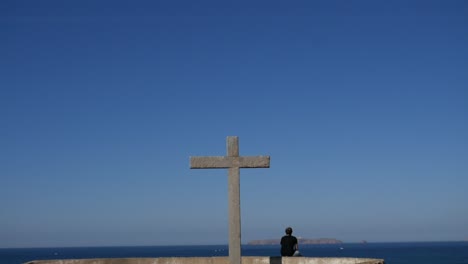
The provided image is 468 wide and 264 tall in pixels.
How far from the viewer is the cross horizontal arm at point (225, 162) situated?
14.3 meters

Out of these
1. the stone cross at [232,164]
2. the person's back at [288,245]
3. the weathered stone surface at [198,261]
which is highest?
the stone cross at [232,164]

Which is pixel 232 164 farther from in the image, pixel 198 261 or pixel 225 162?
pixel 198 261

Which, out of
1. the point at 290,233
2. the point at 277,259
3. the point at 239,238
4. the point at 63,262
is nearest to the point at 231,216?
the point at 239,238

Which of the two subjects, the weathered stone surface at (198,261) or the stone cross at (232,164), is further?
the weathered stone surface at (198,261)

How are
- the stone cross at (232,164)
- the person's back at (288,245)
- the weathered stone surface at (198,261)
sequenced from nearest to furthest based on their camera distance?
the stone cross at (232,164), the weathered stone surface at (198,261), the person's back at (288,245)

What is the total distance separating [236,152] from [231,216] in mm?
1328

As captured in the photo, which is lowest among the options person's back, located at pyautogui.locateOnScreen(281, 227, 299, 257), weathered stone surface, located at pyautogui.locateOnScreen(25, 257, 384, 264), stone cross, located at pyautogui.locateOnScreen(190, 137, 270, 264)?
weathered stone surface, located at pyautogui.locateOnScreen(25, 257, 384, 264)

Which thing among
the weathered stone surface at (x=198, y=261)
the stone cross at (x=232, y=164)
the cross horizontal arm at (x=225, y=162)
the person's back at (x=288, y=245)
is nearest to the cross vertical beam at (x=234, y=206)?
the stone cross at (x=232, y=164)

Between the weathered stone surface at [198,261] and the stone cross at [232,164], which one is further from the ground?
the stone cross at [232,164]

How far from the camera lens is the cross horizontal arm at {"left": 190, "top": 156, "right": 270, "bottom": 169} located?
1433 centimetres

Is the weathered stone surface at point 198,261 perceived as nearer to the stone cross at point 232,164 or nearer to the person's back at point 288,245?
the person's back at point 288,245

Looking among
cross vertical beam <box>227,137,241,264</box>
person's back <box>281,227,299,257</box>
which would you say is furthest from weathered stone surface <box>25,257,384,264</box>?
cross vertical beam <box>227,137,241,264</box>

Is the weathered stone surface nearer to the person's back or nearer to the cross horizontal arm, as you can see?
the person's back

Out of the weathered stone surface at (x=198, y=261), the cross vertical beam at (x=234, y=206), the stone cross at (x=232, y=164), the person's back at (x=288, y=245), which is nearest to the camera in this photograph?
the cross vertical beam at (x=234, y=206)
